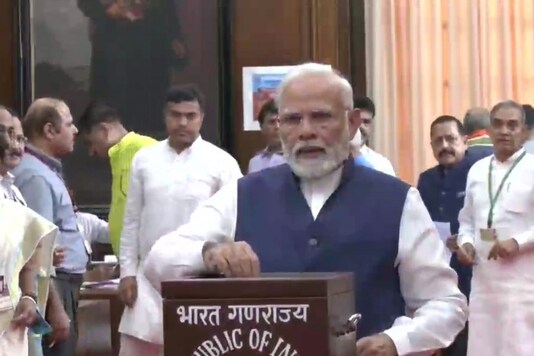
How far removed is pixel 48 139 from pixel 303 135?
3170 mm

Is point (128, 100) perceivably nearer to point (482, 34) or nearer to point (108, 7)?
point (108, 7)

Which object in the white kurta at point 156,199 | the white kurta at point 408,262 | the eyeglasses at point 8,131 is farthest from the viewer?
the white kurta at point 156,199

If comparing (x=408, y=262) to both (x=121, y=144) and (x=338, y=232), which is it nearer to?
(x=338, y=232)

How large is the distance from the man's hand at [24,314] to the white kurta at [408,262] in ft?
4.75

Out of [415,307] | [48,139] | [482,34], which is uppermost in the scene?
[482,34]

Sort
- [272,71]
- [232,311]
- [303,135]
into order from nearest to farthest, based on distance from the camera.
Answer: [232,311] < [303,135] < [272,71]

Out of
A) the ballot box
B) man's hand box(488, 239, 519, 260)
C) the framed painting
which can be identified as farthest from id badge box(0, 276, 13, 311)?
the framed painting

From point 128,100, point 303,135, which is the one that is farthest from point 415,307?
point 128,100

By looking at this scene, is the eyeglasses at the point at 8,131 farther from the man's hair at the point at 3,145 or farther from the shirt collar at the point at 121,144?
the shirt collar at the point at 121,144

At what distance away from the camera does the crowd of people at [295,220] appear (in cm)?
275

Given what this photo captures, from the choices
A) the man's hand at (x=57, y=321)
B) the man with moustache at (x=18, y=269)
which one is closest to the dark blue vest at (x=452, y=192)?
the man's hand at (x=57, y=321)

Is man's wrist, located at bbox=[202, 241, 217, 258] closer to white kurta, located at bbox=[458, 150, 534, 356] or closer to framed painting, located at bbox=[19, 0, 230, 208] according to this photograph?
white kurta, located at bbox=[458, 150, 534, 356]

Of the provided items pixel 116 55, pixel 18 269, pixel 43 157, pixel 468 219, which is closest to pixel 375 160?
pixel 468 219

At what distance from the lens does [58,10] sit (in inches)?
365
